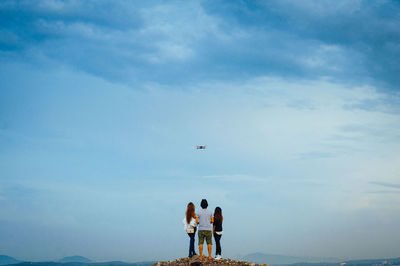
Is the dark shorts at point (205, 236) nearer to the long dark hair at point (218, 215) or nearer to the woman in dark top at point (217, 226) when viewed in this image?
the woman in dark top at point (217, 226)

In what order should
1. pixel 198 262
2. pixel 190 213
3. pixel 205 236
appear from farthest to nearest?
pixel 190 213 < pixel 205 236 < pixel 198 262

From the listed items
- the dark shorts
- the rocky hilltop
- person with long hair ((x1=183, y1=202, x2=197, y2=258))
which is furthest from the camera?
person with long hair ((x1=183, y1=202, x2=197, y2=258))

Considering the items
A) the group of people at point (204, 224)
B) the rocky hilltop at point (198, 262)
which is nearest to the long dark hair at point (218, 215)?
the group of people at point (204, 224)

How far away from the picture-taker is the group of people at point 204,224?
30.2 m

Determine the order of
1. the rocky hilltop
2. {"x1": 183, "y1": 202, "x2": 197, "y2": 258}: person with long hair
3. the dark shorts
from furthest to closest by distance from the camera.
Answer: {"x1": 183, "y1": 202, "x2": 197, "y2": 258}: person with long hair → the dark shorts → the rocky hilltop

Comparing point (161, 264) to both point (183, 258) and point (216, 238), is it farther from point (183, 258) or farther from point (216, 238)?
point (216, 238)

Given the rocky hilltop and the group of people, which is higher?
the group of people

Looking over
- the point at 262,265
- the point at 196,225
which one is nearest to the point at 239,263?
the point at 262,265

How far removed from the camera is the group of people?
3020 centimetres

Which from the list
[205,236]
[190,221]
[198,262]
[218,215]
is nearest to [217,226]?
[218,215]

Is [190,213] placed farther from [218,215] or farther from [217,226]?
[217,226]

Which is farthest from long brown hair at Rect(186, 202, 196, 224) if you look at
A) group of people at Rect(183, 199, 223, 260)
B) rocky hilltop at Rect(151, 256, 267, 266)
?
rocky hilltop at Rect(151, 256, 267, 266)

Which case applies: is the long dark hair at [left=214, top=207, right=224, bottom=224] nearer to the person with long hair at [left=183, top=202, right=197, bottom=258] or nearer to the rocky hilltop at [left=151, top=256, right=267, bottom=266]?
the person with long hair at [left=183, top=202, right=197, bottom=258]

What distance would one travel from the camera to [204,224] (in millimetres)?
30172
